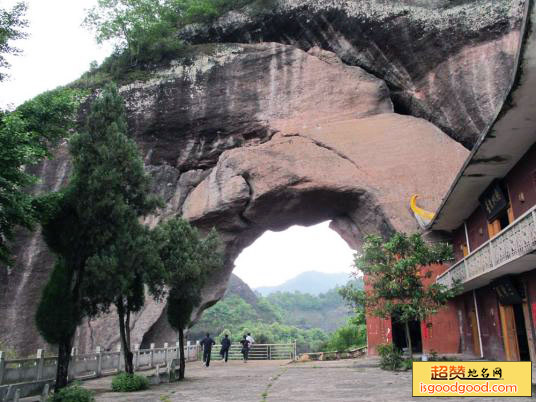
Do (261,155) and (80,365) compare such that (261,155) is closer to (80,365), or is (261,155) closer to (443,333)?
(443,333)

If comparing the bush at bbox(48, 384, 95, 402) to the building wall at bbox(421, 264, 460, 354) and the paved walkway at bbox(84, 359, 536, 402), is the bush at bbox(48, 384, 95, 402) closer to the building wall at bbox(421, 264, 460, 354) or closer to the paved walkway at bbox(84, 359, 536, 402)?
the paved walkway at bbox(84, 359, 536, 402)

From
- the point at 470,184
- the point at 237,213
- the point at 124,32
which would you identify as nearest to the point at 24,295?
the point at 237,213

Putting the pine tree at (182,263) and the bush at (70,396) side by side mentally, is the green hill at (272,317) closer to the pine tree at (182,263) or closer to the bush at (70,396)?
the pine tree at (182,263)

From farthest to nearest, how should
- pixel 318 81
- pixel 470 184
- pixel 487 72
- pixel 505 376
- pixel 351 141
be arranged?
pixel 318 81 → pixel 351 141 → pixel 487 72 → pixel 470 184 → pixel 505 376

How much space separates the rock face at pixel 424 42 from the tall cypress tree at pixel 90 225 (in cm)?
1498

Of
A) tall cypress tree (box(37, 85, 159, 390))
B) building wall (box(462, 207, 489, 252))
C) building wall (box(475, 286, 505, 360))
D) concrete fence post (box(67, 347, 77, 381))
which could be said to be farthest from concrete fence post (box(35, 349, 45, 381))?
building wall (box(462, 207, 489, 252))

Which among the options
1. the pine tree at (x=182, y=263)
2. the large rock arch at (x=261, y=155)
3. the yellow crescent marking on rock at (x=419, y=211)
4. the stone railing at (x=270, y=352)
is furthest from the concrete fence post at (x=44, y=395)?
the stone railing at (x=270, y=352)

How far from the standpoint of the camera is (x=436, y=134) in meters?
19.5

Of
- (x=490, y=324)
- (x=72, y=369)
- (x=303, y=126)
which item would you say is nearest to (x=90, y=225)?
(x=72, y=369)

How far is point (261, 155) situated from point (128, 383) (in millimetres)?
12100

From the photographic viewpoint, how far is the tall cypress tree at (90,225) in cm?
876

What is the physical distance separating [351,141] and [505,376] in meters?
15.5

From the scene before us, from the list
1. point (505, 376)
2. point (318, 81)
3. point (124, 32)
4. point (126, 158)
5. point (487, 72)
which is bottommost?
point (505, 376)

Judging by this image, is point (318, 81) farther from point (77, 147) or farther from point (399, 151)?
point (77, 147)
